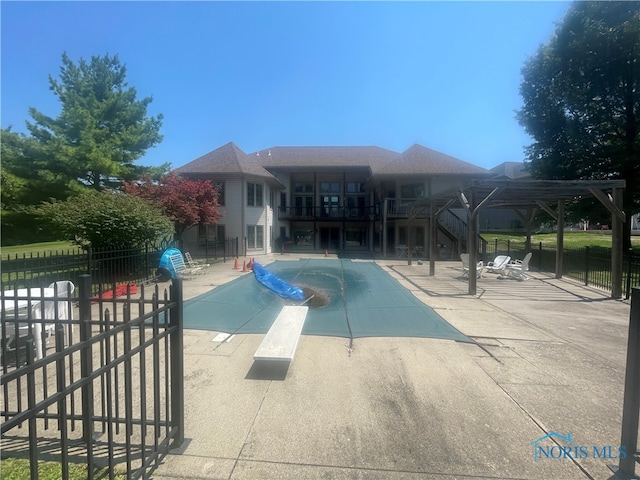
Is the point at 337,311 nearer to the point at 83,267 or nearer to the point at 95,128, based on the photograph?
the point at 83,267

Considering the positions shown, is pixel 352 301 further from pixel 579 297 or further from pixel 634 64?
pixel 634 64

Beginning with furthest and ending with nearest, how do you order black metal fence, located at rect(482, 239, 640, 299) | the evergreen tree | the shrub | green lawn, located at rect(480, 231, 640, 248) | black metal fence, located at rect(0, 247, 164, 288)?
green lawn, located at rect(480, 231, 640, 248) → the evergreen tree → the shrub → black metal fence, located at rect(482, 239, 640, 299) → black metal fence, located at rect(0, 247, 164, 288)

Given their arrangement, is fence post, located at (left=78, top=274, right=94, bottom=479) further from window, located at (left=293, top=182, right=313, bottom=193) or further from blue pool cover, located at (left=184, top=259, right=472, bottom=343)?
window, located at (left=293, top=182, right=313, bottom=193)

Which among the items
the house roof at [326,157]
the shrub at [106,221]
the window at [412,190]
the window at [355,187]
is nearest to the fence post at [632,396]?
the shrub at [106,221]

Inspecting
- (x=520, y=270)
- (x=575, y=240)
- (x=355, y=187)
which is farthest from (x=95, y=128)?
(x=575, y=240)

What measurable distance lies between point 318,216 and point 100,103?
17.7 meters

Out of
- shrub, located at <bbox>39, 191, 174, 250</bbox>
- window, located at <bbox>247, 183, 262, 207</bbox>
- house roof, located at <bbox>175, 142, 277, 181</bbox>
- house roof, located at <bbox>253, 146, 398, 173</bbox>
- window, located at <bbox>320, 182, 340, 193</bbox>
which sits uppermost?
house roof, located at <bbox>253, 146, 398, 173</bbox>

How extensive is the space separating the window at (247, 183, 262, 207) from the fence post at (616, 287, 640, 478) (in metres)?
22.2

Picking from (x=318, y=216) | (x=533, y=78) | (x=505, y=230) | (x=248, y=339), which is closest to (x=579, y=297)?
(x=248, y=339)

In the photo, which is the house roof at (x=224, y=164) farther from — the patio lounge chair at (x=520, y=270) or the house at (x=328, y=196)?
the patio lounge chair at (x=520, y=270)

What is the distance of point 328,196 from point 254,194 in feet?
27.1

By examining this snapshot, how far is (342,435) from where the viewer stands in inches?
120

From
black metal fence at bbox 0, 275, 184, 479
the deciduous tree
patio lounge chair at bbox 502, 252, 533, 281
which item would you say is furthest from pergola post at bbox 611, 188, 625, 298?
the deciduous tree

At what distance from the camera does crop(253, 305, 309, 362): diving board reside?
14.0 feet
